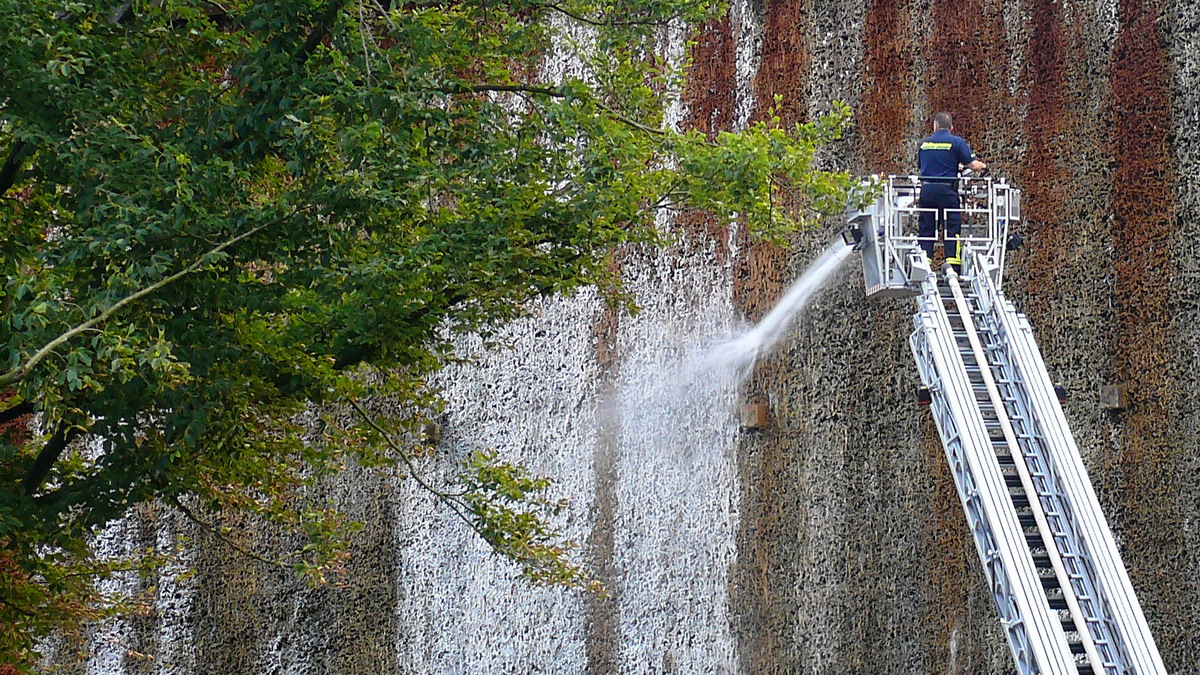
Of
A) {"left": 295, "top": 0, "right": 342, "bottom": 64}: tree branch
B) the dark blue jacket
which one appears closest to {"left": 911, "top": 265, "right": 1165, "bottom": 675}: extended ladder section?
the dark blue jacket

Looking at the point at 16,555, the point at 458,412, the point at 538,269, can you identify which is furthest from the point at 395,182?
the point at 458,412

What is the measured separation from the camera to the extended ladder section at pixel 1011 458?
6586 mm

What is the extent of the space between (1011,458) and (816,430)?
3.82 m

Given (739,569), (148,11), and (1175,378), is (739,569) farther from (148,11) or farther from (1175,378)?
(148,11)

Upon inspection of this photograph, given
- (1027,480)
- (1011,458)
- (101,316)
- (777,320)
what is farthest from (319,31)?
(777,320)

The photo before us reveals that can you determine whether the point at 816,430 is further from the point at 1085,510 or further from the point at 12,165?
the point at 12,165

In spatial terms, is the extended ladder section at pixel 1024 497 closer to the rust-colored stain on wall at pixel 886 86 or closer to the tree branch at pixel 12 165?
the rust-colored stain on wall at pixel 886 86

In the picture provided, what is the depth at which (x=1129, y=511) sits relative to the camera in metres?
9.81

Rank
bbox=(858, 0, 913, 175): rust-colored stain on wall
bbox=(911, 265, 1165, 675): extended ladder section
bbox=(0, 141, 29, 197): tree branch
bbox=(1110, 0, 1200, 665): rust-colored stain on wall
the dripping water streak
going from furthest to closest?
the dripping water streak, bbox=(858, 0, 913, 175): rust-colored stain on wall, bbox=(1110, 0, 1200, 665): rust-colored stain on wall, bbox=(0, 141, 29, 197): tree branch, bbox=(911, 265, 1165, 675): extended ladder section

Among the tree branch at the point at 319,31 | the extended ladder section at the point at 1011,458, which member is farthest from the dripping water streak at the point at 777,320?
the tree branch at the point at 319,31

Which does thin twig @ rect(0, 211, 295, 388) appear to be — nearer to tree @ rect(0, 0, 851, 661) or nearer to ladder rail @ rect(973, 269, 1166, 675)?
tree @ rect(0, 0, 851, 661)

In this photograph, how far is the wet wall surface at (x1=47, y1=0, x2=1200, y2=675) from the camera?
999cm

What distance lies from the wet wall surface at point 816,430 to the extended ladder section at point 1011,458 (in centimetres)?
155

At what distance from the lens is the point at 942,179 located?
9.14 meters
